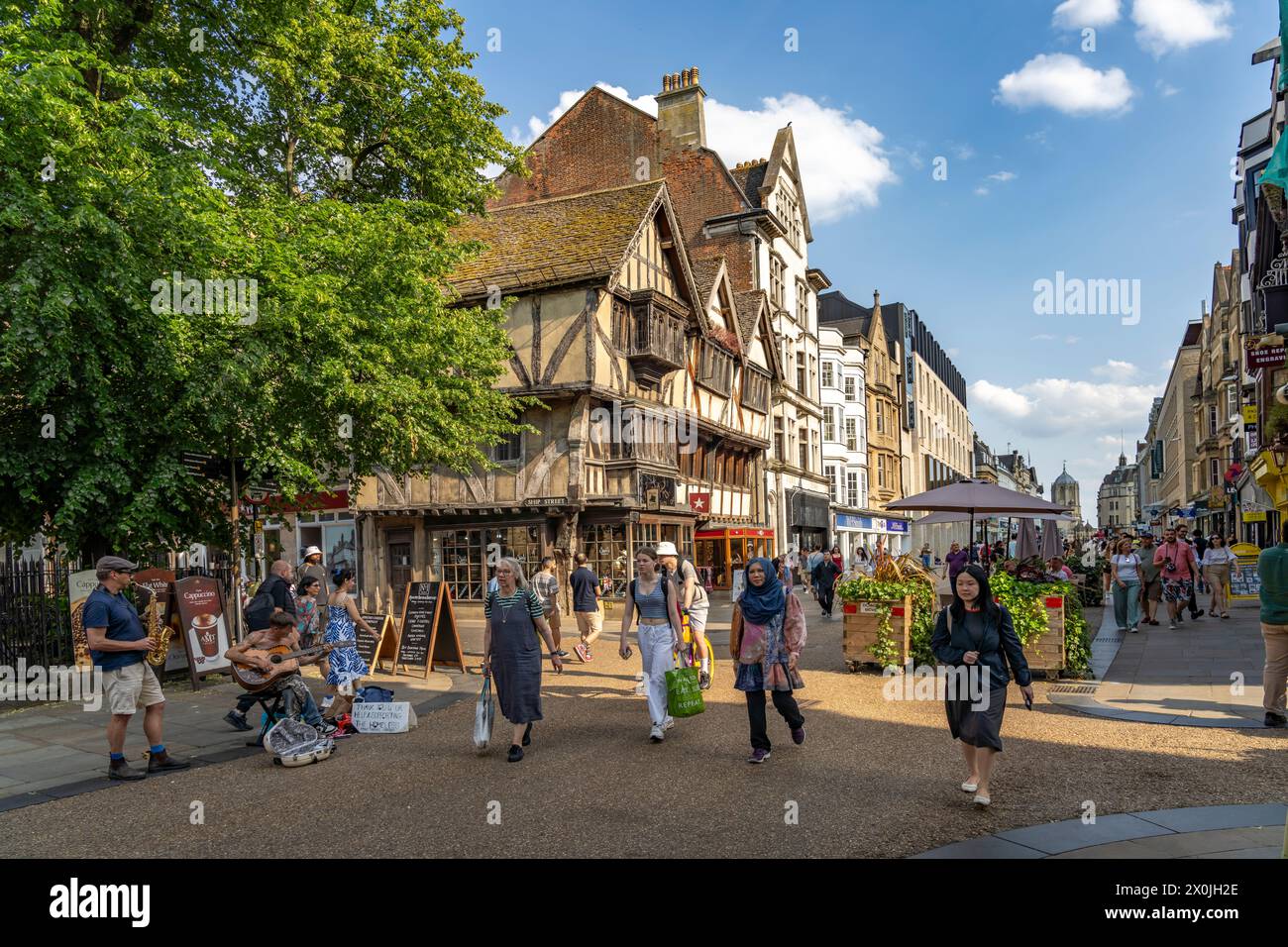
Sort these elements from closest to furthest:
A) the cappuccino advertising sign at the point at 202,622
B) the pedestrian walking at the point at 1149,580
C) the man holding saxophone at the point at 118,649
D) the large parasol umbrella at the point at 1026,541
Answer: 1. the man holding saxophone at the point at 118,649
2. the cappuccino advertising sign at the point at 202,622
3. the pedestrian walking at the point at 1149,580
4. the large parasol umbrella at the point at 1026,541

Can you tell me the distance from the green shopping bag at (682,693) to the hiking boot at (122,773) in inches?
176

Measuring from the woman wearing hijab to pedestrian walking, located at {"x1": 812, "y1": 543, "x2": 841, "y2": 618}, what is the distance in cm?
1372

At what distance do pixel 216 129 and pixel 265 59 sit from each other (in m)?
2.17

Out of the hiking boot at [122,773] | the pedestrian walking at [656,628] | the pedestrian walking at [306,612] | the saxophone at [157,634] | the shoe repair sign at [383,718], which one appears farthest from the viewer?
the saxophone at [157,634]

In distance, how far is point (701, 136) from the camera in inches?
1425

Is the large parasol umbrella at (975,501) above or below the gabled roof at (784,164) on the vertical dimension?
below

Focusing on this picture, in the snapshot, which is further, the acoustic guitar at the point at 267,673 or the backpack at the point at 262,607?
the backpack at the point at 262,607

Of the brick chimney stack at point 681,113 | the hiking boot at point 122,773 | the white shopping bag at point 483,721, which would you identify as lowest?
the hiking boot at point 122,773

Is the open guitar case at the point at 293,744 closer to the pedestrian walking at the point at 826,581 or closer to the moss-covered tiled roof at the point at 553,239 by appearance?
the pedestrian walking at the point at 826,581

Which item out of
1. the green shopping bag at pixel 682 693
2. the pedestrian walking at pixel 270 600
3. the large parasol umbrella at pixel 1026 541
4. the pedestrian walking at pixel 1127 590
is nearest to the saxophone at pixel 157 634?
the pedestrian walking at pixel 270 600

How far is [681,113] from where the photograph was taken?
36.1 metres

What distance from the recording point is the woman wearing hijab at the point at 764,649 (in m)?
7.18

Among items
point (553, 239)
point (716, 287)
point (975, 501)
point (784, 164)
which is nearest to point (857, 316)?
point (784, 164)
